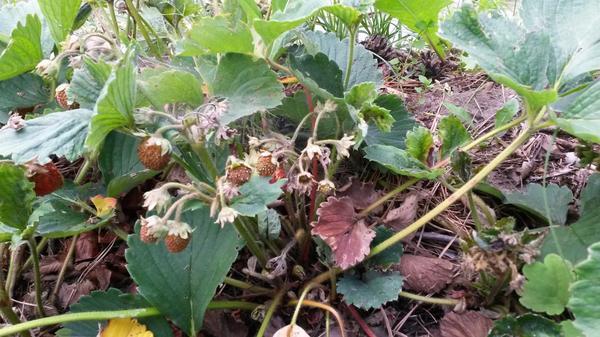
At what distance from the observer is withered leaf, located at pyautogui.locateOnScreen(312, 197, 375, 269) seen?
766 mm

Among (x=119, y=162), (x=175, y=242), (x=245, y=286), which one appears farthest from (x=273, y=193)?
(x=119, y=162)

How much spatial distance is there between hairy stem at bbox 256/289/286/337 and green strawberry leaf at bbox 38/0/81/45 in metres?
0.59

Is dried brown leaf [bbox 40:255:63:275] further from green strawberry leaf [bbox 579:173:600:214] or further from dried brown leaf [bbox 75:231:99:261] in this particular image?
green strawberry leaf [bbox 579:173:600:214]

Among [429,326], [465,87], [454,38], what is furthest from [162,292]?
[465,87]

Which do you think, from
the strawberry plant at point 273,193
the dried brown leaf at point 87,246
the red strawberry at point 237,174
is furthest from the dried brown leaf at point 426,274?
the dried brown leaf at point 87,246

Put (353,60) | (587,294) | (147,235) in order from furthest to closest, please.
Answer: (353,60) < (147,235) < (587,294)

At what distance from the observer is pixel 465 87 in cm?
138

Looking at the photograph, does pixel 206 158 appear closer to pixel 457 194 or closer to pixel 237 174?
pixel 237 174

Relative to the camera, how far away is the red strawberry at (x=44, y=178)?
29.9 inches

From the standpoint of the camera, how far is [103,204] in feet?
2.69

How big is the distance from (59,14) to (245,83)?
1.21 feet

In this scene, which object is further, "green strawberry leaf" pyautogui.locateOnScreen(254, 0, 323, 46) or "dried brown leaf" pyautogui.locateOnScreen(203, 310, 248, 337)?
"dried brown leaf" pyautogui.locateOnScreen(203, 310, 248, 337)

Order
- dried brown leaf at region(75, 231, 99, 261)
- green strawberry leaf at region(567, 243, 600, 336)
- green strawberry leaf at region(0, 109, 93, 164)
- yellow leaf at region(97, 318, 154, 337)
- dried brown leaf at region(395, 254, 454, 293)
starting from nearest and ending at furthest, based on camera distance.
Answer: green strawberry leaf at region(567, 243, 600, 336)
green strawberry leaf at region(0, 109, 93, 164)
yellow leaf at region(97, 318, 154, 337)
dried brown leaf at region(395, 254, 454, 293)
dried brown leaf at region(75, 231, 99, 261)

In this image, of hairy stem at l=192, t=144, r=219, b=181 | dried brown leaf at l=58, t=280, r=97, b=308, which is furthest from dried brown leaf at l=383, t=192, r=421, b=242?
dried brown leaf at l=58, t=280, r=97, b=308
